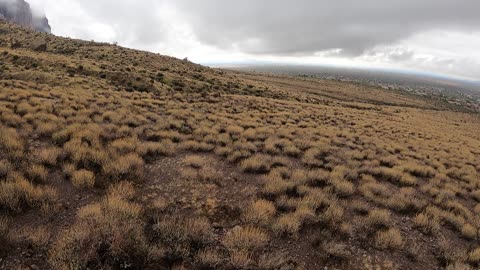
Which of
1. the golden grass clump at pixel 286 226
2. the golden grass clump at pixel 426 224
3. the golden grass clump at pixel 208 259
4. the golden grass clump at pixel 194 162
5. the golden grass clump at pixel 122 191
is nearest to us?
the golden grass clump at pixel 208 259

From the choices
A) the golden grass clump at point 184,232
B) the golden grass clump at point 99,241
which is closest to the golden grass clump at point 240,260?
the golden grass clump at point 184,232

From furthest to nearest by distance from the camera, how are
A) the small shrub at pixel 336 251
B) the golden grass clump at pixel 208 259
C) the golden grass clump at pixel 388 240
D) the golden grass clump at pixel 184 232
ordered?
the golden grass clump at pixel 388 240, the small shrub at pixel 336 251, the golden grass clump at pixel 184 232, the golden grass clump at pixel 208 259

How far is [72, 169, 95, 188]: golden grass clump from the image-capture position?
7426 mm

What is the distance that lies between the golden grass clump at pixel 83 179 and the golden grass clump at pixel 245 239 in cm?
387

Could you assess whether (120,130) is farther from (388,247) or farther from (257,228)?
(388,247)

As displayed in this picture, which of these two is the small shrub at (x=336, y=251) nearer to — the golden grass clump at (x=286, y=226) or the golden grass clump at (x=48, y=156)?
the golden grass clump at (x=286, y=226)

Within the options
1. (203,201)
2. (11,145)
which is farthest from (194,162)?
(11,145)

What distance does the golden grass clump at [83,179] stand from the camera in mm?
7426

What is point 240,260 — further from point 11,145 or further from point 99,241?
point 11,145

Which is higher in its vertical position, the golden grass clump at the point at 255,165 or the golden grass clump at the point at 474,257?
the golden grass clump at the point at 255,165

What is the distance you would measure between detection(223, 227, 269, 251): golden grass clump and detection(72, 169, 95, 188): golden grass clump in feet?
12.7

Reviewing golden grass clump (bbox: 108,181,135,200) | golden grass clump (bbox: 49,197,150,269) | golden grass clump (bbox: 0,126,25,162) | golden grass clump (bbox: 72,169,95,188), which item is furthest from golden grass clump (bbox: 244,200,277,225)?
golden grass clump (bbox: 0,126,25,162)

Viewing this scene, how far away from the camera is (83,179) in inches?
295

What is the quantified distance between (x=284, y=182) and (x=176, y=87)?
27.6 metres
